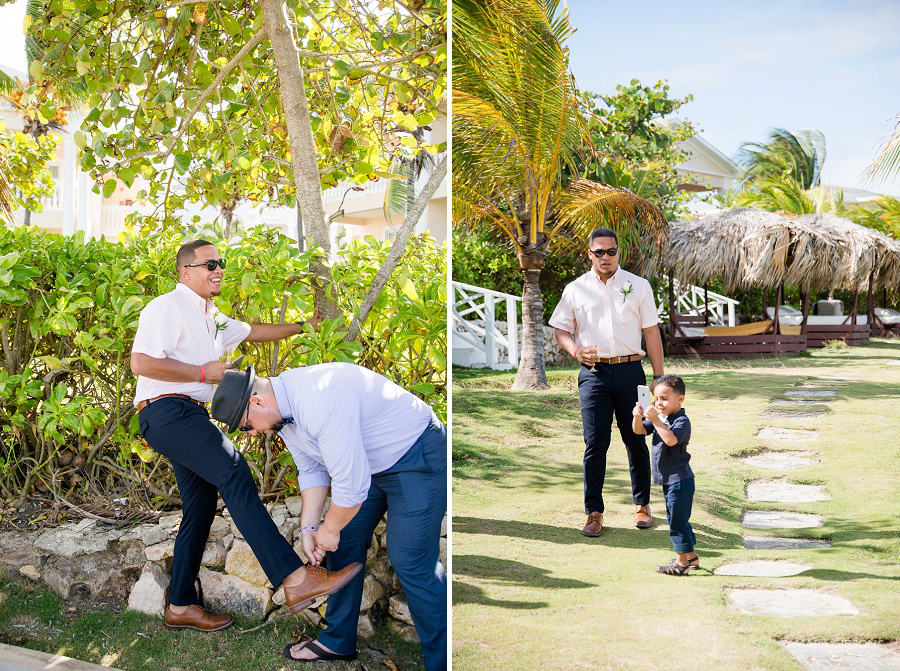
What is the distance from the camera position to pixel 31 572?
14.0ft

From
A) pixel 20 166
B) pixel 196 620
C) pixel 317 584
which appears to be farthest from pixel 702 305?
pixel 20 166

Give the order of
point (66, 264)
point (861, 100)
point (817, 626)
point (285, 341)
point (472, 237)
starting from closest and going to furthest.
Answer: point (817, 626), point (861, 100), point (472, 237), point (285, 341), point (66, 264)

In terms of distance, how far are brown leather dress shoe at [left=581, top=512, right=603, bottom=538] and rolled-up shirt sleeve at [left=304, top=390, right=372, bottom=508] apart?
79 cm

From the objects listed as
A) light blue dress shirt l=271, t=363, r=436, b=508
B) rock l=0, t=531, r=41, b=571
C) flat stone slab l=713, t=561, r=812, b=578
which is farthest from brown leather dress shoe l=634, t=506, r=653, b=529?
rock l=0, t=531, r=41, b=571

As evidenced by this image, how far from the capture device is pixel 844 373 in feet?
9.04

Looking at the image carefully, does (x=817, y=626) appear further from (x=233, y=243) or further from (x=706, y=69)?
(x=233, y=243)

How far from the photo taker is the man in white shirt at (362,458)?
9.42 feet

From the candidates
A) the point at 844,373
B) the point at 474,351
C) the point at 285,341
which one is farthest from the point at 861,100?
the point at 285,341

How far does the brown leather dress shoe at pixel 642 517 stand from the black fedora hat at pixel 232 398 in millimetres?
1421

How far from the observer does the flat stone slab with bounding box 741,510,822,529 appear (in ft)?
8.51

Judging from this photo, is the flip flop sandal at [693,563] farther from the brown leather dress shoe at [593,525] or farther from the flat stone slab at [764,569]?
the brown leather dress shoe at [593,525]

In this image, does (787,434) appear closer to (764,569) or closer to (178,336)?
(764,569)

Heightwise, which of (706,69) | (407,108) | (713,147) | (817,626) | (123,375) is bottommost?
(817,626)

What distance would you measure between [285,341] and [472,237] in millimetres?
1571
